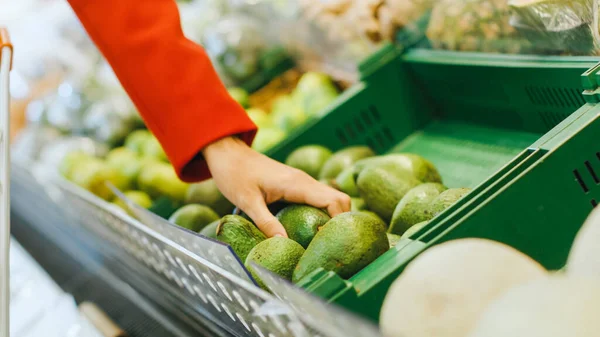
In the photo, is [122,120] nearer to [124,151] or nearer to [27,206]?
[124,151]

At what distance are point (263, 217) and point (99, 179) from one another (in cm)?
160

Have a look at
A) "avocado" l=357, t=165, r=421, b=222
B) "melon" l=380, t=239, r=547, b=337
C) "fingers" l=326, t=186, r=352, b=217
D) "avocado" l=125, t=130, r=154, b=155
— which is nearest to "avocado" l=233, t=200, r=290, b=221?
"fingers" l=326, t=186, r=352, b=217

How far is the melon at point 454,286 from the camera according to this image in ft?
2.56

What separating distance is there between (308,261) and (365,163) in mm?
588

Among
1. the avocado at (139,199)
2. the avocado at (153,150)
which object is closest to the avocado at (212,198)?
the avocado at (139,199)

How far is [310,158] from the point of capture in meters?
2.07

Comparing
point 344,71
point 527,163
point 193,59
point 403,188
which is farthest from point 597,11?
point 344,71

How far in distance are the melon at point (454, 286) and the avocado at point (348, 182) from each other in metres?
0.91

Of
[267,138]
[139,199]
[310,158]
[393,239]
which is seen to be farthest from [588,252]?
[139,199]

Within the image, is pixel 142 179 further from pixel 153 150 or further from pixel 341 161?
pixel 341 161

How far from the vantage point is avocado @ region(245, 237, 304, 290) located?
1.25m

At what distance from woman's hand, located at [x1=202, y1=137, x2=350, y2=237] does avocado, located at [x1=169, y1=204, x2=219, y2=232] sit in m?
0.22

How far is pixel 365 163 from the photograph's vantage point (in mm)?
1751

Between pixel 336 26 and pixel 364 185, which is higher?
pixel 336 26
